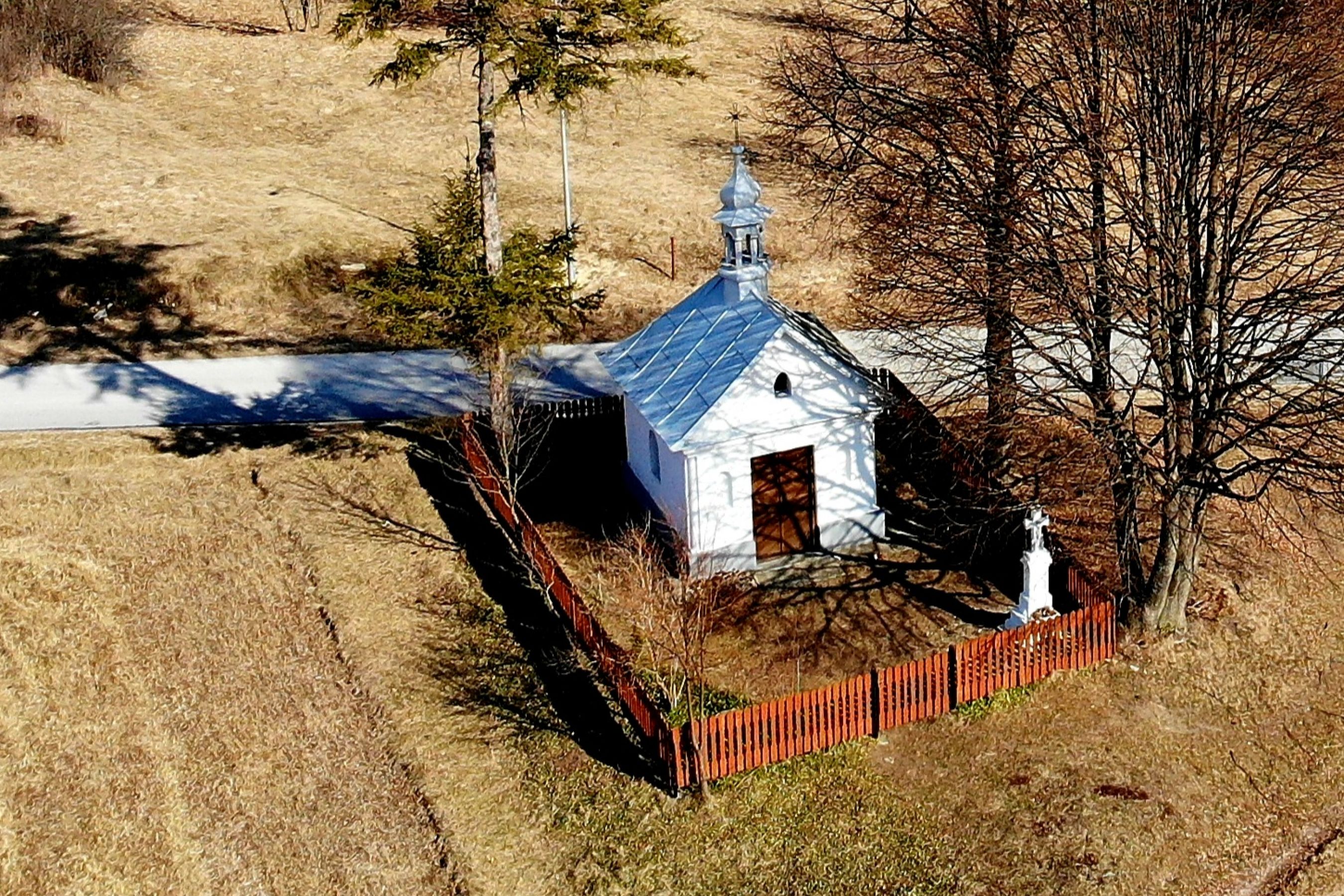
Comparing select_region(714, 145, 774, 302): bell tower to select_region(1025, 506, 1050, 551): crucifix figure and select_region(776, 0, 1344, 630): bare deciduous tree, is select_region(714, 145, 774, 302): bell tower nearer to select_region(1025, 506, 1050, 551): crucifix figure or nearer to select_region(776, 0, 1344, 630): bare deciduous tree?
select_region(776, 0, 1344, 630): bare deciduous tree

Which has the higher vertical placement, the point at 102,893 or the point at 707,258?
the point at 707,258

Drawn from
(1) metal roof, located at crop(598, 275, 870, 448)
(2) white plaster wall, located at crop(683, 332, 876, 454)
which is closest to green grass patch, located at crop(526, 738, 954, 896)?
(2) white plaster wall, located at crop(683, 332, 876, 454)

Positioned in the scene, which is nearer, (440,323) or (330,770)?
(330,770)

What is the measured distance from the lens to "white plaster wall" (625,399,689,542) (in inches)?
781

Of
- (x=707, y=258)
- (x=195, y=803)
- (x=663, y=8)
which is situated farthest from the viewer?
(x=663, y=8)

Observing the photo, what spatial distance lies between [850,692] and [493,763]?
13.8 ft

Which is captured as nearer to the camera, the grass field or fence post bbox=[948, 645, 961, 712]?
the grass field

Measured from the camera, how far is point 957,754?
16.2 m

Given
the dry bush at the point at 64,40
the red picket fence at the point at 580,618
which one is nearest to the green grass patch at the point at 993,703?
the red picket fence at the point at 580,618

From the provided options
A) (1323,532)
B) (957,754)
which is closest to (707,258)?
(1323,532)

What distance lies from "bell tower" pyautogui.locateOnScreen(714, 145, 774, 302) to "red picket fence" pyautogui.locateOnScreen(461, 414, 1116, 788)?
495 cm

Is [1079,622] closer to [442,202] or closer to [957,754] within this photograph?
[957,754]

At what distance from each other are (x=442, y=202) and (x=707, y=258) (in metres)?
7.31

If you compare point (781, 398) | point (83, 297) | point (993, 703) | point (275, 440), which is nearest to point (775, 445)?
point (781, 398)
